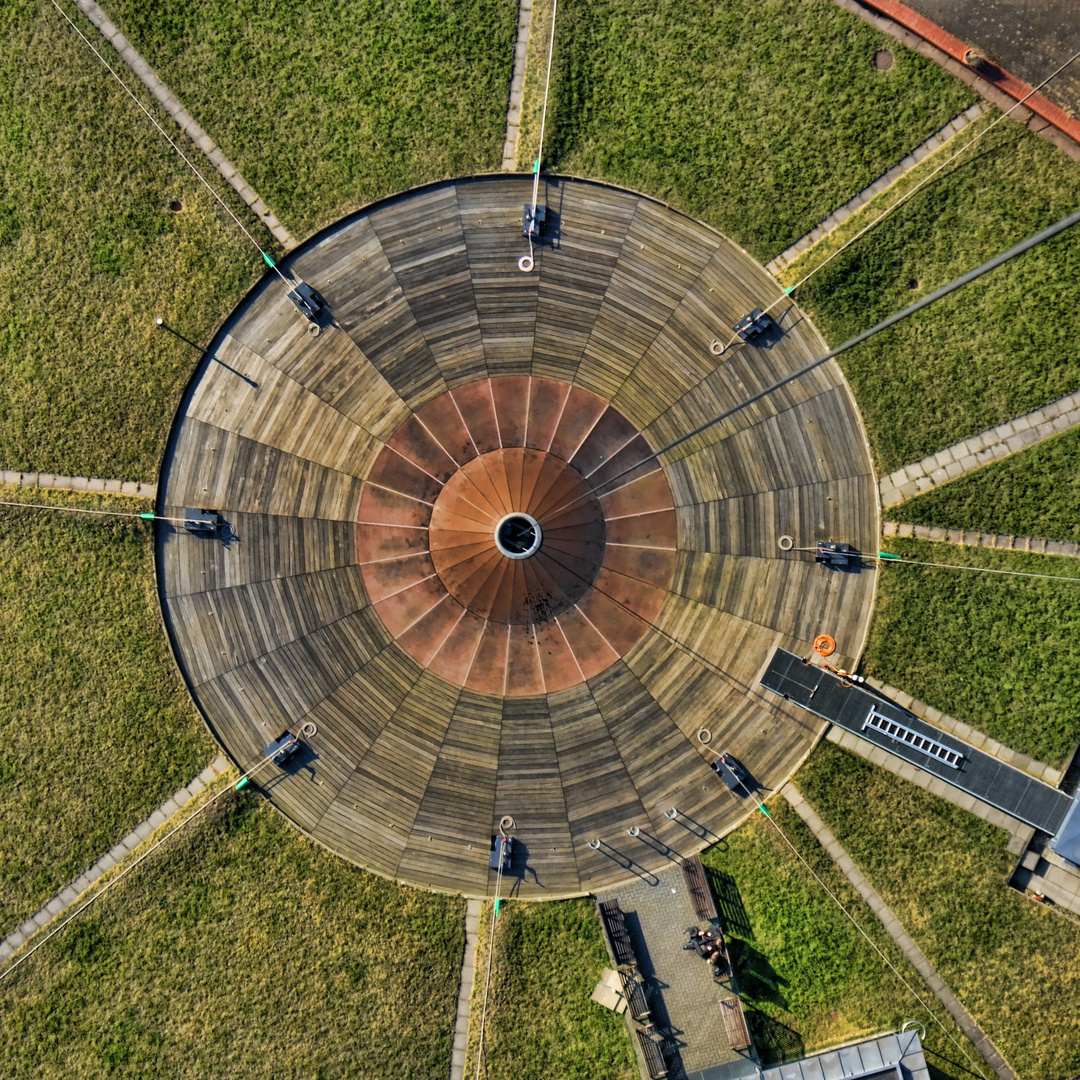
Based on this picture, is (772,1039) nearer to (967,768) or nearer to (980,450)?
(967,768)

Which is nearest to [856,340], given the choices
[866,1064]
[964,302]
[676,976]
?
[964,302]

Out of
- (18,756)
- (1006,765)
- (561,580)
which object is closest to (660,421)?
(561,580)

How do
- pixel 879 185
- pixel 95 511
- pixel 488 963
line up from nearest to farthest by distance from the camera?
pixel 488 963 → pixel 879 185 → pixel 95 511

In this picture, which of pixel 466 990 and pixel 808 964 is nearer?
pixel 808 964

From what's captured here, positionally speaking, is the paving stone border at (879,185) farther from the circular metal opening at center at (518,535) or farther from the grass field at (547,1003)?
the grass field at (547,1003)

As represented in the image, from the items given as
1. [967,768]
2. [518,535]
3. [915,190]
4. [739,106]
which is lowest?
[967,768]

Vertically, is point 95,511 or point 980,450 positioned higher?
point 95,511
